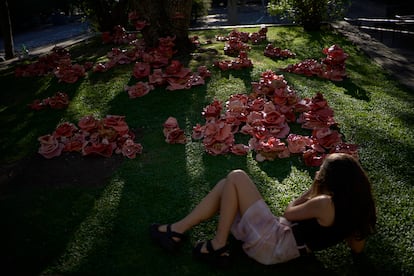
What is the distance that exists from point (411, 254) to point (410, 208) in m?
0.57

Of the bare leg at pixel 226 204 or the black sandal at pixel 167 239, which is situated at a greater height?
the bare leg at pixel 226 204

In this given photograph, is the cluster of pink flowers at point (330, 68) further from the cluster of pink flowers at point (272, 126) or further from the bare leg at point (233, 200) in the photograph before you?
the bare leg at point (233, 200)

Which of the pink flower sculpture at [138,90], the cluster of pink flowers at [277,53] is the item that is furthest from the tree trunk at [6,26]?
the cluster of pink flowers at [277,53]

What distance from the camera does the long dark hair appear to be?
261cm

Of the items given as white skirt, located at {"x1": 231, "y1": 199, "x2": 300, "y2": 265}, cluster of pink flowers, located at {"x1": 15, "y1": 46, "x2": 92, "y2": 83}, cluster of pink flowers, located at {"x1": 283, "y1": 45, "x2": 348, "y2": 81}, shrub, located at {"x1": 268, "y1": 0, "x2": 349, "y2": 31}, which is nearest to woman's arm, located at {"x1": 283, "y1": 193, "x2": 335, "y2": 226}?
white skirt, located at {"x1": 231, "y1": 199, "x2": 300, "y2": 265}

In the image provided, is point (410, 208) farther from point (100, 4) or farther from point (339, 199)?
point (100, 4)

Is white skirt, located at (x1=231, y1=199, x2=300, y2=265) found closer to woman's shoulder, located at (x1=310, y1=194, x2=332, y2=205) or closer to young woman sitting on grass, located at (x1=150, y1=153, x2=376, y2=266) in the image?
young woman sitting on grass, located at (x1=150, y1=153, x2=376, y2=266)

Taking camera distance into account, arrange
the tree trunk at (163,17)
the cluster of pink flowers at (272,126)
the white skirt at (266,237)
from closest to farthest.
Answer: the white skirt at (266,237) < the cluster of pink flowers at (272,126) < the tree trunk at (163,17)

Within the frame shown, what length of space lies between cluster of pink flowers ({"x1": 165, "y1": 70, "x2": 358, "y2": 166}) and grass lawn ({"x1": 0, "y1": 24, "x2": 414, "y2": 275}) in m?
0.12

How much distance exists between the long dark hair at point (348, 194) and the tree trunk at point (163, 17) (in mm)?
5107

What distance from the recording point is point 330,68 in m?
6.43

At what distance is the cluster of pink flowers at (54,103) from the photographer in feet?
18.6

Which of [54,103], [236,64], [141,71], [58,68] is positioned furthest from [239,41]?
[54,103]

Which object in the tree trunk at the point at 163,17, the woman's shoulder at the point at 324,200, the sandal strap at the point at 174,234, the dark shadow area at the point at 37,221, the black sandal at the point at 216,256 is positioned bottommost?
the dark shadow area at the point at 37,221
